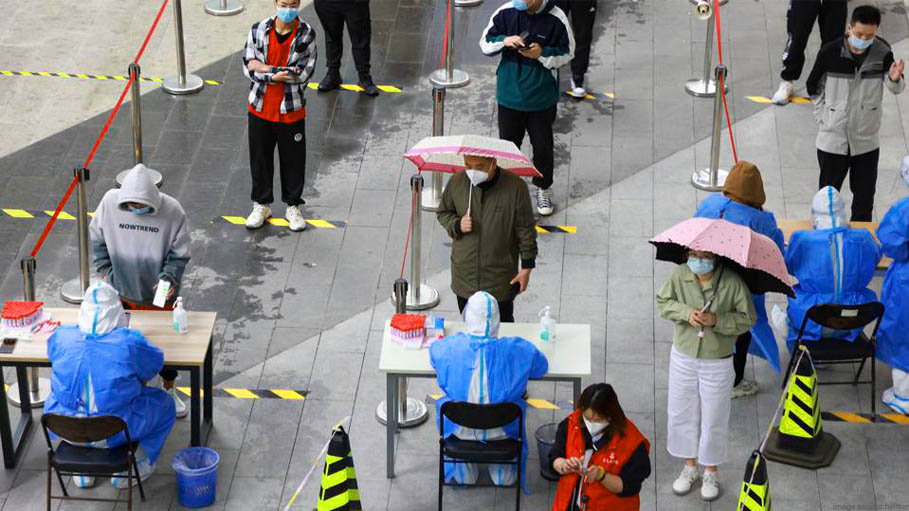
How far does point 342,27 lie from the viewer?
13.5 m

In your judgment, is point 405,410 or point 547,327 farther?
point 405,410

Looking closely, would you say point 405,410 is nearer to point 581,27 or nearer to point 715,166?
point 715,166

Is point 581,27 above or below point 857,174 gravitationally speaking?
above

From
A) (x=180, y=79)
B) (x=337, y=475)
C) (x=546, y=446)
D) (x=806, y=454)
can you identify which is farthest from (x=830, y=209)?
(x=180, y=79)

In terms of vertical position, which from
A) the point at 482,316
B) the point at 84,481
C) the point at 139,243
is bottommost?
the point at 84,481

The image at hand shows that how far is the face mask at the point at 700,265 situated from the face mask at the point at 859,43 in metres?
3.03

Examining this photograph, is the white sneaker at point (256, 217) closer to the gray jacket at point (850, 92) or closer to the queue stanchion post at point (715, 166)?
the queue stanchion post at point (715, 166)

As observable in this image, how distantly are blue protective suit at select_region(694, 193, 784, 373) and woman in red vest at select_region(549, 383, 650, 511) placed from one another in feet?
6.51

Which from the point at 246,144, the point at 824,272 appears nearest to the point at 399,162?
the point at 246,144

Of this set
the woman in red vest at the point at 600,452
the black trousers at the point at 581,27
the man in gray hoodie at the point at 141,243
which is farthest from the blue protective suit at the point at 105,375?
the black trousers at the point at 581,27

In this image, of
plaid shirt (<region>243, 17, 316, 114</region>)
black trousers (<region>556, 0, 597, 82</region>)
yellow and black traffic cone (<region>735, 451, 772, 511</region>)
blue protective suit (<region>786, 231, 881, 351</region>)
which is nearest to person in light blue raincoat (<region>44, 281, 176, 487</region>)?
plaid shirt (<region>243, 17, 316, 114</region>)

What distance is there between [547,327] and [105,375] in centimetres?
267

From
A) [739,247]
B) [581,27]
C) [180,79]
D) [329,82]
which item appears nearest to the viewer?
[739,247]

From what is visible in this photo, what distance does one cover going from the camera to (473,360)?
8539 mm
